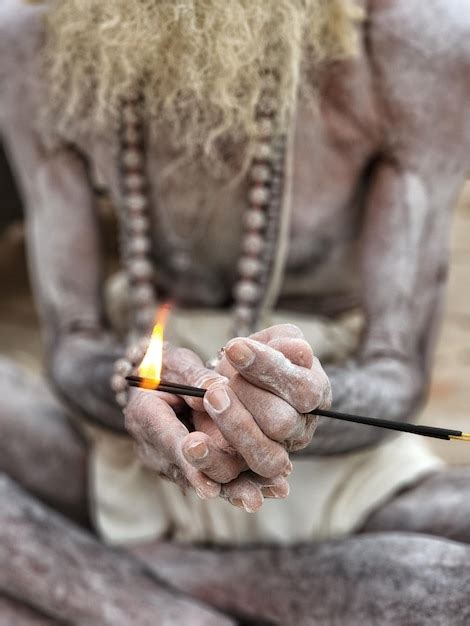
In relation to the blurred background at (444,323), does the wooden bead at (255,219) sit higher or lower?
higher

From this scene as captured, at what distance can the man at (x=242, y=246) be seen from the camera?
126 centimetres

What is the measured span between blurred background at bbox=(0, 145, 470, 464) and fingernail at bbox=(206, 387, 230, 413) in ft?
4.19

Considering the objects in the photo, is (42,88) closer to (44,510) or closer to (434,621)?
(44,510)

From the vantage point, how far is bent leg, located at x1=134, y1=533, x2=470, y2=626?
1.15 m

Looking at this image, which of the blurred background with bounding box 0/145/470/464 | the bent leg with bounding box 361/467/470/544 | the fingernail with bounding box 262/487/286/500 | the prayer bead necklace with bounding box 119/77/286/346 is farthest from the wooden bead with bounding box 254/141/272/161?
the blurred background with bounding box 0/145/470/464

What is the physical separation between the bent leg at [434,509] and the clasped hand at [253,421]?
52cm

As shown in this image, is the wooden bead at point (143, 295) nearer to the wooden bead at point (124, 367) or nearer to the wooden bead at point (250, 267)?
the wooden bead at point (250, 267)

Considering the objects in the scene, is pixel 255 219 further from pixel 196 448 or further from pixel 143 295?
pixel 196 448

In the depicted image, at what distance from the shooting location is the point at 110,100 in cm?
135

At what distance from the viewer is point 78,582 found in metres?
1.33

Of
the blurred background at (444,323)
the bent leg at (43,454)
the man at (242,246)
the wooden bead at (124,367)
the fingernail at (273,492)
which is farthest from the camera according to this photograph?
the blurred background at (444,323)

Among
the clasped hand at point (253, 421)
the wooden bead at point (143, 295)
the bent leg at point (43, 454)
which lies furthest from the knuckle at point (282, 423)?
the bent leg at point (43, 454)

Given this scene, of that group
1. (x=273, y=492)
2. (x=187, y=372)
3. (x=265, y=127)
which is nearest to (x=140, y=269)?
(x=265, y=127)

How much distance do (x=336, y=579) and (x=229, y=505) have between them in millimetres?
193
